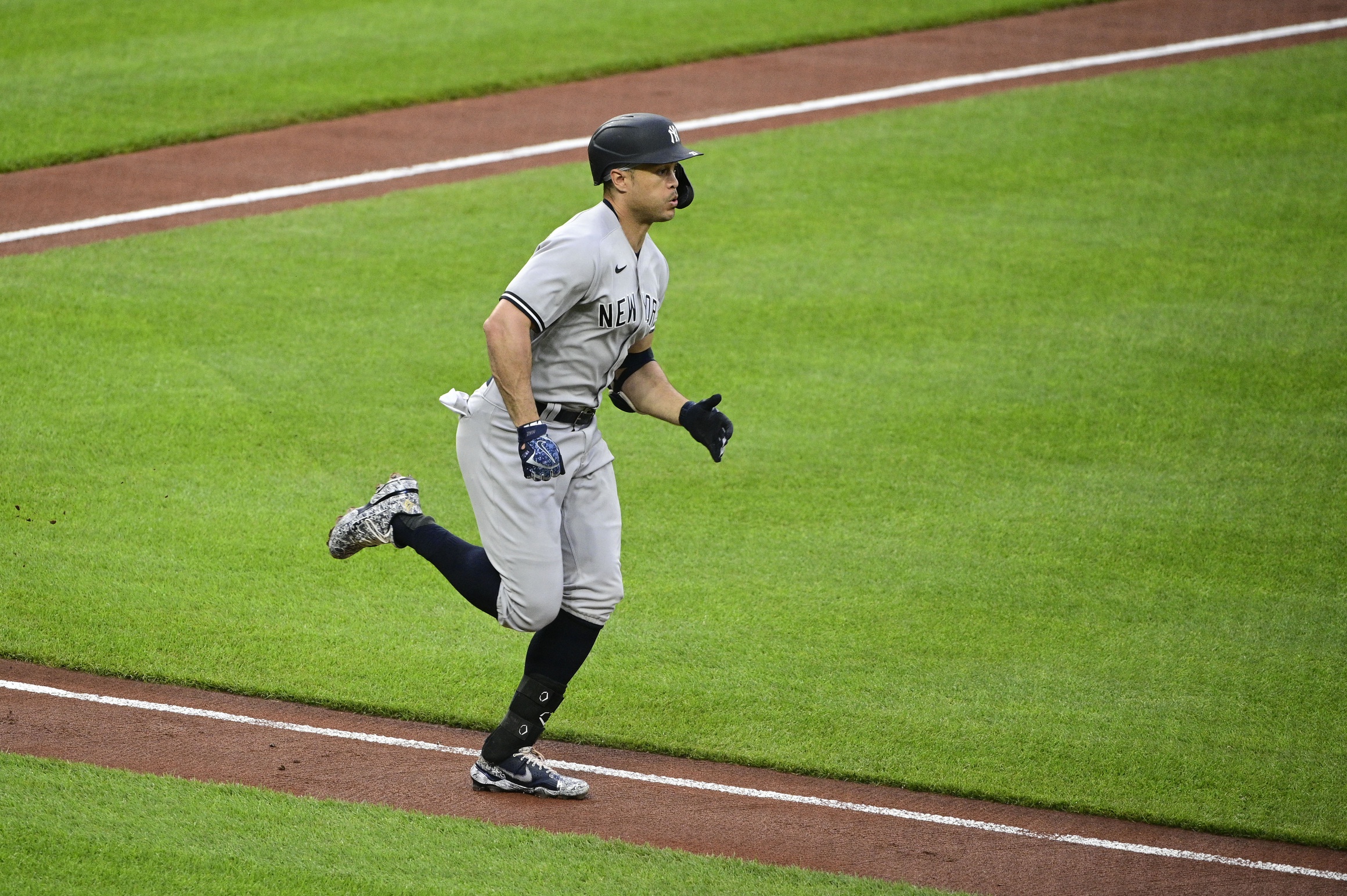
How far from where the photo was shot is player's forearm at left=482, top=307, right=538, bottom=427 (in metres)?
4.62

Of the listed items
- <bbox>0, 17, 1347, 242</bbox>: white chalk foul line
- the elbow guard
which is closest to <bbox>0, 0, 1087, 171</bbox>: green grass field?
<bbox>0, 17, 1347, 242</bbox>: white chalk foul line

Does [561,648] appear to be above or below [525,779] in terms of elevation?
above

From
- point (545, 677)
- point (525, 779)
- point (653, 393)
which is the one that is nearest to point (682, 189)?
point (653, 393)

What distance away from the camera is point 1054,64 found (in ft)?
46.5

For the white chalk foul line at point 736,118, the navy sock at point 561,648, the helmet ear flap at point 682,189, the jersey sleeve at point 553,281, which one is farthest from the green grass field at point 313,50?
the navy sock at point 561,648

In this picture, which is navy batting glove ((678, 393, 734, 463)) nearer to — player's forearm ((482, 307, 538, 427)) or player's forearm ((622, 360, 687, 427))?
player's forearm ((622, 360, 687, 427))

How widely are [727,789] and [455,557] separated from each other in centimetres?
129

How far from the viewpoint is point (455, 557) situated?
16.6ft

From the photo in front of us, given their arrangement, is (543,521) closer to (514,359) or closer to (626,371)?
(514,359)

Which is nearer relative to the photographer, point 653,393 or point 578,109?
point 653,393

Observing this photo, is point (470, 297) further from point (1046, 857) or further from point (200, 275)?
point (1046, 857)

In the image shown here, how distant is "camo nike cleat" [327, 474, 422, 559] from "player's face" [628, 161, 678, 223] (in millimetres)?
1297

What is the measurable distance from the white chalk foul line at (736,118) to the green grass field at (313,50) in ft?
4.23

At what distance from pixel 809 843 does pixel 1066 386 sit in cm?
473
